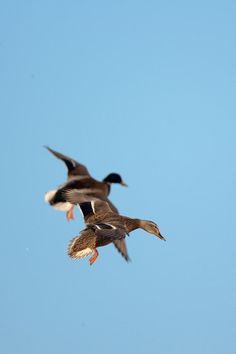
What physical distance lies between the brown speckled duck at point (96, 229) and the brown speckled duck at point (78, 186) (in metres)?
0.17

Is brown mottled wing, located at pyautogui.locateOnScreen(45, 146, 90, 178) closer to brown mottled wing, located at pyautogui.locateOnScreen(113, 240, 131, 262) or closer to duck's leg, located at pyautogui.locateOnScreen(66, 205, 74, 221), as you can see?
duck's leg, located at pyautogui.locateOnScreen(66, 205, 74, 221)

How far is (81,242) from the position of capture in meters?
16.6

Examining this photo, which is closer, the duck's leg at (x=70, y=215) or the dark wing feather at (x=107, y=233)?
the dark wing feather at (x=107, y=233)

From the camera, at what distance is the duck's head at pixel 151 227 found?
1878 centimetres

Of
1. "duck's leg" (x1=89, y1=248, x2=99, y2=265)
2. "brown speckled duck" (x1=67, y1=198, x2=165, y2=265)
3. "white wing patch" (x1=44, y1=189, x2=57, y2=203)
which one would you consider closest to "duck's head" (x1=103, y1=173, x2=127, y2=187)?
"brown speckled duck" (x1=67, y1=198, x2=165, y2=265)

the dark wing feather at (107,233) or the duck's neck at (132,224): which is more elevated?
the duck's neck at (132,224)

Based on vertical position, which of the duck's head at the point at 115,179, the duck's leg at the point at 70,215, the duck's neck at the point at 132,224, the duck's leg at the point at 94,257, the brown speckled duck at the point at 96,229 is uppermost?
the duck's head at the point at 115,179

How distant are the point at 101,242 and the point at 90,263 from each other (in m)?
0.46

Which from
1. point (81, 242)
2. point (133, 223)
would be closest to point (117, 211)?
point (133, 223)

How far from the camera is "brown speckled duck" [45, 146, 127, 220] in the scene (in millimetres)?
17547

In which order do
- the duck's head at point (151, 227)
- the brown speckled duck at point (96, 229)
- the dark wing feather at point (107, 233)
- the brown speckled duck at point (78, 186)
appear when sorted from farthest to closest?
the duck's head at point (151, 227)
the brown speckled duck at point (78, 186)
the brown speckled duck at point (96, 229)
the dark wing feather at point (107, 233)

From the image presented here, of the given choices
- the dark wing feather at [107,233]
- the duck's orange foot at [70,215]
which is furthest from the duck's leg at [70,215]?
the dark wing feather at [107,233]

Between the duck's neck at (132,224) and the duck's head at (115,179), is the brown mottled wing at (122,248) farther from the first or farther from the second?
the duck's head at (115,179)

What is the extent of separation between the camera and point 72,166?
18.2 metres
